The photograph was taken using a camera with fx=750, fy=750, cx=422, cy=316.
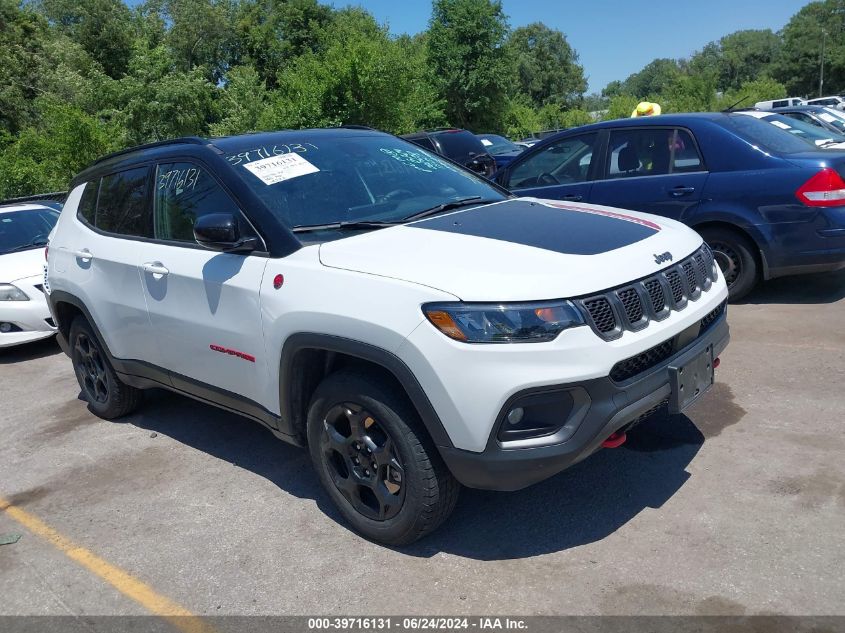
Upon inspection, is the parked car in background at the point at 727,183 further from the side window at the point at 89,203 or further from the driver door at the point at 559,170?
the side window at the point at 89,203

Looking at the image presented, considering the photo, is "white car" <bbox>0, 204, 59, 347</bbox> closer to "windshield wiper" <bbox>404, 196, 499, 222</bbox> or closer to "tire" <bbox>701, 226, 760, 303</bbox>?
"windshield wiper" <bbox>404, 196, 499, 222</bbox>

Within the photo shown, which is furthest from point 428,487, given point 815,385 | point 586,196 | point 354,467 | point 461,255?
point 586,196

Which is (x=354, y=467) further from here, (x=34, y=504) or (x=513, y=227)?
(x=34, y=504)

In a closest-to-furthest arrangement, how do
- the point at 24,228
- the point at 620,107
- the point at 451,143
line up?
1. the point at 24,228
2. the point at 451,143
3. the point at 620,107

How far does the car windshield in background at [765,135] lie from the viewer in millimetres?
6271

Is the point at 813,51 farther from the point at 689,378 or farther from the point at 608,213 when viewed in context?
the point at 689,378

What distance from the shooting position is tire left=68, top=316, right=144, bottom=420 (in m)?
5.17

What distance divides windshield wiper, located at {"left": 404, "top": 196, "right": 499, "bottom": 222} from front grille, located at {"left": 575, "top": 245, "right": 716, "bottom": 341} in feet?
3.93

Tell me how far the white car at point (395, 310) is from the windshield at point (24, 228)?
4374 millimetres

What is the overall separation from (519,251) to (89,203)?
11.1 ft

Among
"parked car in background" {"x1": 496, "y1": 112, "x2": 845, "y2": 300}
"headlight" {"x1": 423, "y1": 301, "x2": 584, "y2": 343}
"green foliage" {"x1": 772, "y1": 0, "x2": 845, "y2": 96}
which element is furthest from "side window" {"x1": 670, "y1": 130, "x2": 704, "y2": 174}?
"green foliage" {"x1": 772, "y1": 0, "x2": 845, "y2": 96}

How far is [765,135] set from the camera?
645 cm

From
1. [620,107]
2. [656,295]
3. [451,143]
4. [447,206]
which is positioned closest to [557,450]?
[656,295]

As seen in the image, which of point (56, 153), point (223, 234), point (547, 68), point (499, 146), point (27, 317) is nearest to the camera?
point (223, 234)
